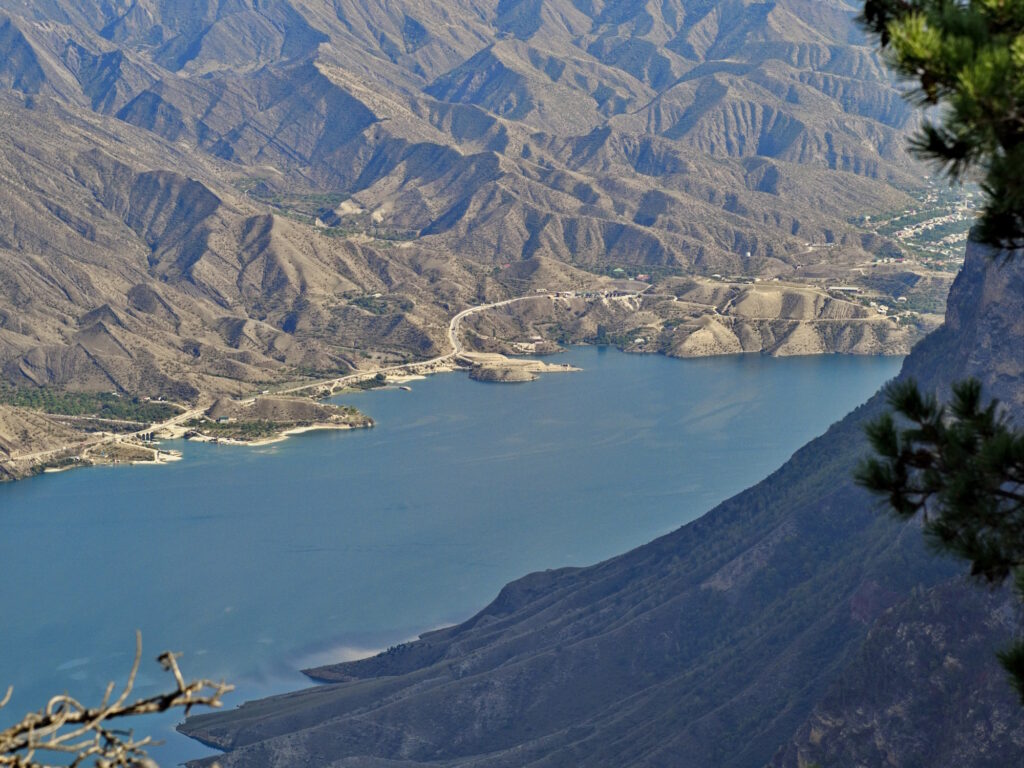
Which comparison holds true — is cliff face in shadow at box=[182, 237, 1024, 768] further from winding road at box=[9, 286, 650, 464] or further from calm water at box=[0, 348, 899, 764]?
winding road at box=[9, 286, 650, 464]

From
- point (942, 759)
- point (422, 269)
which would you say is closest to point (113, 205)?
point (422, 269)

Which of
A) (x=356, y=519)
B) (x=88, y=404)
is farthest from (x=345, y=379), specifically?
(x=356, y=519)

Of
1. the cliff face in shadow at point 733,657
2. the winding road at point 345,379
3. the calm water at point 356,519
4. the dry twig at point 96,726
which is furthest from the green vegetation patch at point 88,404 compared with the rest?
the dry twig at point 96,726

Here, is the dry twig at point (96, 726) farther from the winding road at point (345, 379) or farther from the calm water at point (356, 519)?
the winding road at point (345, 379)

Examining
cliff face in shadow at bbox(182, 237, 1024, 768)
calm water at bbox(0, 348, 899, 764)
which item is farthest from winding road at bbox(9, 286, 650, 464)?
cliff face in shadow at bbox(182, 237, 1024, 768)

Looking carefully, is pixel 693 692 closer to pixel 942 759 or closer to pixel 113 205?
pixel 942 759

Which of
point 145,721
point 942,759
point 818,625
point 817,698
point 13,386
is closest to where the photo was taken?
point 942,759
